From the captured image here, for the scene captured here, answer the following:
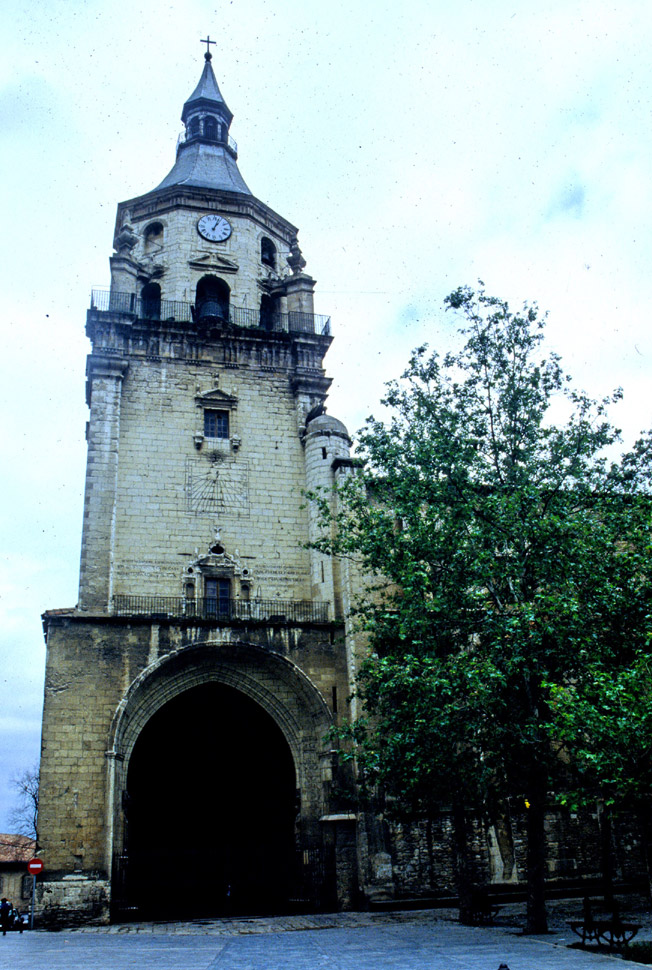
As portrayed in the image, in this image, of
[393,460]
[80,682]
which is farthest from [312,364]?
[80,682]

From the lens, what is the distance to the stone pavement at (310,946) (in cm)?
1112

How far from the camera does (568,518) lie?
15.2 meters

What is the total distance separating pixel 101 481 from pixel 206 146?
16.4 m

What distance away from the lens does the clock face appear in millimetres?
28062

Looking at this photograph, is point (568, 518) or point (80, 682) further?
point (80, 682)

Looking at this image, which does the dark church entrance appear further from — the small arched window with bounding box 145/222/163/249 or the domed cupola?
the domed cupola

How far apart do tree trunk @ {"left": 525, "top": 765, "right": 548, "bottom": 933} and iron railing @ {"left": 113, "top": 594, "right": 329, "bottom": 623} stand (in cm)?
832

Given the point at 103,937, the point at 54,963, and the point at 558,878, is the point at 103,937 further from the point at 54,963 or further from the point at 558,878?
the point at 558,878

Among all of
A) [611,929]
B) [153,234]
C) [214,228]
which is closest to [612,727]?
[611,929]

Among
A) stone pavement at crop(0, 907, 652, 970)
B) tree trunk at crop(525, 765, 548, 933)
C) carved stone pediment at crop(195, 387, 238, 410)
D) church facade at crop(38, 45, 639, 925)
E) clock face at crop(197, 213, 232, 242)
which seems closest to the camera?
stone pavement at crop(0, 907, 652, 970)

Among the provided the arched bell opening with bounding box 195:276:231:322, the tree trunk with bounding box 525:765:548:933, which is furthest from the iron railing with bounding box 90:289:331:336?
the tree trunk with bounding box 525:765:548:933

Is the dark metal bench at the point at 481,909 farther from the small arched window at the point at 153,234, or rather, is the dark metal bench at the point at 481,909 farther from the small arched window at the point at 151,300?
the small arched window at the point at 153,234

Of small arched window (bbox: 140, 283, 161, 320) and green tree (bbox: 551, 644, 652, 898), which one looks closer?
green tree (bbox: 551, 644, 652, 898)

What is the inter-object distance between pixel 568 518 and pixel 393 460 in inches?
168
